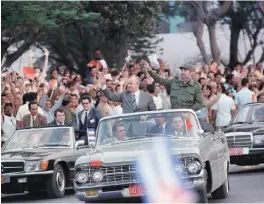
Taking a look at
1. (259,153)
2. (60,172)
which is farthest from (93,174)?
(259,153)

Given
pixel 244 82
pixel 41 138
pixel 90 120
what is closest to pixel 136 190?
pixel 41 138

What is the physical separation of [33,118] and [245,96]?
6.69 m

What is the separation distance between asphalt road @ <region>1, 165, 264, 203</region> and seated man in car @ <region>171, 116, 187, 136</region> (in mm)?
1396

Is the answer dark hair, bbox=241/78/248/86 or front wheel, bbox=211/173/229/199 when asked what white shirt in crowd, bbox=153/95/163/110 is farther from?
front wheel, bbox=211/173/229/199

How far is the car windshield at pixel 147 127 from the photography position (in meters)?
14.0

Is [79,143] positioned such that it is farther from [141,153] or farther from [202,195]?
[202,195]

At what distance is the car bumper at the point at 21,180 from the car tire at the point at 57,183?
4.4 inches

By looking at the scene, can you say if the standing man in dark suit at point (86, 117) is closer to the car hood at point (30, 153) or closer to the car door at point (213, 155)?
the car hood at point (30, 153)

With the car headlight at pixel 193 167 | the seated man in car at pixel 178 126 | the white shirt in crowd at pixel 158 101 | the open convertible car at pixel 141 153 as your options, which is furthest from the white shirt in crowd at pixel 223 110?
the car headlight at pixel 193 167

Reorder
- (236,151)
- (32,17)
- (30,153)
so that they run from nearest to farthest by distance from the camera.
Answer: (30,153)
(236,151)
(32,17)

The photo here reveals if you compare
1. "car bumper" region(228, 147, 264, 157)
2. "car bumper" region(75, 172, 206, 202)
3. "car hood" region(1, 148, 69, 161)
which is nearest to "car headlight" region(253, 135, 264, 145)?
"car bumper" region(228, 147, 264, 157)

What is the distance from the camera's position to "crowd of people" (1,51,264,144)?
17.8m

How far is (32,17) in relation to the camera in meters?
29.0

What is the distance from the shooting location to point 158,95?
24.4 m
